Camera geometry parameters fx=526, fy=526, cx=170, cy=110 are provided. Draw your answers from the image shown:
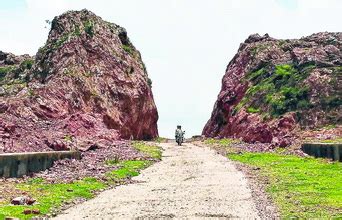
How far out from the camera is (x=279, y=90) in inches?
3401

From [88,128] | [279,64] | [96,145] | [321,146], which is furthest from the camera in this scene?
[279,64]

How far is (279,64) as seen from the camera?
96.7 m

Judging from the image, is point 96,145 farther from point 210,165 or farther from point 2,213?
point 2,213

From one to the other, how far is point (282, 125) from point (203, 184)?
43269mm

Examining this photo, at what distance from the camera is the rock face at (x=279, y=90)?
242 feet

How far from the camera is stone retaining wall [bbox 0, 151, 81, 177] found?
33031 millimetres

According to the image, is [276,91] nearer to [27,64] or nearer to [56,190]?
[27,64]

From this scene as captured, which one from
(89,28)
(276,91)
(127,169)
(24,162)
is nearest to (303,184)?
(127,169)

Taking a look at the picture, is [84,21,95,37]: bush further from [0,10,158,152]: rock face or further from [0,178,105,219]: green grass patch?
[0,178,105,219]: green grass patch

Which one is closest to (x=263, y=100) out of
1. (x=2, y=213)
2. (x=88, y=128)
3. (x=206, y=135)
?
(x=206, y=135)

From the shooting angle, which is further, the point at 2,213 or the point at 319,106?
the point at 319,106

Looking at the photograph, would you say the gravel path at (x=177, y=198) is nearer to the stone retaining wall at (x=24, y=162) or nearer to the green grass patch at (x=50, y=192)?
the green grass patch at (x=50, y=192)

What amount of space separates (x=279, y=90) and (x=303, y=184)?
56.3m

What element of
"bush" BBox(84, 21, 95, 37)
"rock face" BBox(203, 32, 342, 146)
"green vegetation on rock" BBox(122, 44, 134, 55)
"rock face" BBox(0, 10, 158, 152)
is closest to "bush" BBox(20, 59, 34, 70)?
"rock face" BBox(0, 10, 158, 152)
